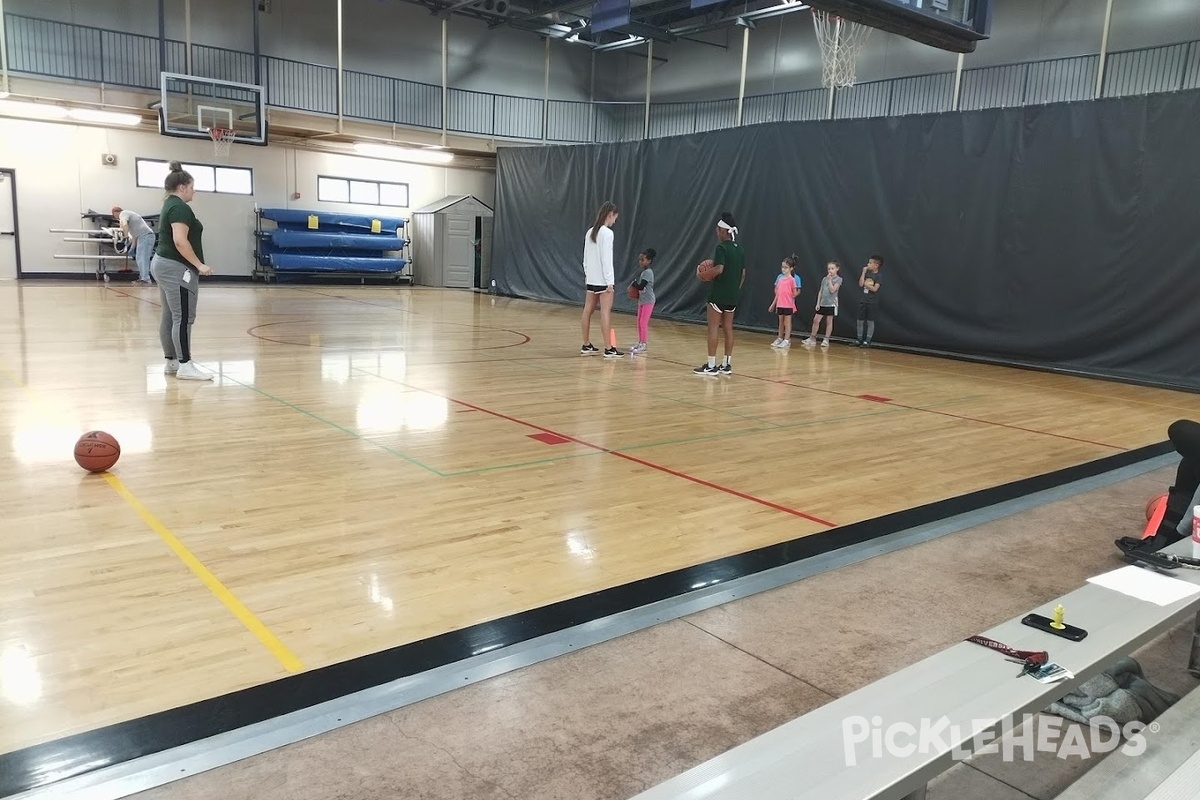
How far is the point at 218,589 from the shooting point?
291 centimetres

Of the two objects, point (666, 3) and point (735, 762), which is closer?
point (735, 762)

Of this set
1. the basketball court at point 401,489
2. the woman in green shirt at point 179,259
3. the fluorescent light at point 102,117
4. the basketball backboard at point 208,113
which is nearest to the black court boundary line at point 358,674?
the basketball court at point 401,489

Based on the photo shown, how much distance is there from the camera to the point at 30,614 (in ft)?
8.74

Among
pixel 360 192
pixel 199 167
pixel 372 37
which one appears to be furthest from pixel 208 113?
pixel 372 37

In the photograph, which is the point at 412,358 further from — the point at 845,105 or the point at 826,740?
the point at 845,105

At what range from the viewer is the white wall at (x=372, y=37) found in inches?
688

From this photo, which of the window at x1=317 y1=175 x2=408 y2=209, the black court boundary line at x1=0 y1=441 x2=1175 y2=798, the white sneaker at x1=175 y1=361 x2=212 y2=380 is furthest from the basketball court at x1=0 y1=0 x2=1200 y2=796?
the window at x1=317 y1=175 x2=408 y2=209

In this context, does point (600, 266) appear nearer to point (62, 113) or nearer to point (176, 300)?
point (176, 300)

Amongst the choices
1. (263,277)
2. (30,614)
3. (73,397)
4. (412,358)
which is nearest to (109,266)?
(263,277)

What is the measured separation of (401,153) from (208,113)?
4707mm

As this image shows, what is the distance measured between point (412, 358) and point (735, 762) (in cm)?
738

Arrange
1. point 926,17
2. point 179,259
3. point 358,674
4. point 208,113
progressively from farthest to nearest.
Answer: point 208,113 → point 179,259 → point 926,17 → point 358,674
